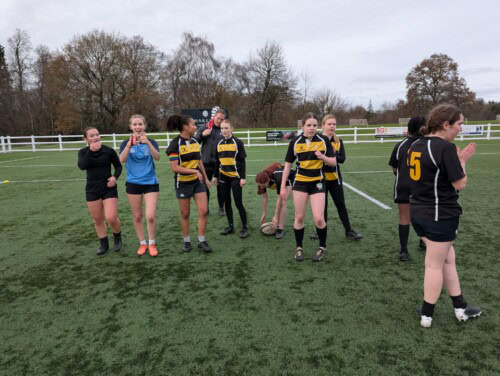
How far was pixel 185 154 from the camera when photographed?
4.26m

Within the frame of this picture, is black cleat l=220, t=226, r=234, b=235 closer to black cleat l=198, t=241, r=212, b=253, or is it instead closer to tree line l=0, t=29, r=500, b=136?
black cleat l=198, t=241, r=212, b=253

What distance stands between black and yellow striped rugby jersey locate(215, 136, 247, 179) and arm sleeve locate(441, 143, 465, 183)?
3.18 meters

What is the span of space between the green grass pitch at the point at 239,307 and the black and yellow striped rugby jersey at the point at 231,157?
102 cm

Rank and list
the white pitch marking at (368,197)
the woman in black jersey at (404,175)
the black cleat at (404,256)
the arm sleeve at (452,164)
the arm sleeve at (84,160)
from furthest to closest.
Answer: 1. the white pitch marking at (368,197)
2. the arm sleeve at (84,160)
3. the black cleat at (404,256)
4. the woman in black jersey at (404,175)
5. the arm sleeve at (452,164)

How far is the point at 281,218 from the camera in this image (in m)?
5.15

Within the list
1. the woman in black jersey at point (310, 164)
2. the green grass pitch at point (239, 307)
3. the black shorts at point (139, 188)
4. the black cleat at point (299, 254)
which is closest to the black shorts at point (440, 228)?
the green grass pitch at point (239, 307)

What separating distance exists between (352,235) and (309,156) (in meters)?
1.66

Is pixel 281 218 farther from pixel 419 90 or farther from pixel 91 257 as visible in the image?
pixel 419 90

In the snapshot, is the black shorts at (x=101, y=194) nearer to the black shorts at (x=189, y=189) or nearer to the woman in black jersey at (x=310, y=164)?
the black shorts at (x=189, y=189)

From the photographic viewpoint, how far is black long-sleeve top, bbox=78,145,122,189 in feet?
14.2

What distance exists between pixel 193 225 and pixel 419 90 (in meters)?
51.2

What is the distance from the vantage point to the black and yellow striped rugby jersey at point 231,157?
5.07 meters

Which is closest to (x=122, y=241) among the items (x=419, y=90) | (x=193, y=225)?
(x=193, y=225)

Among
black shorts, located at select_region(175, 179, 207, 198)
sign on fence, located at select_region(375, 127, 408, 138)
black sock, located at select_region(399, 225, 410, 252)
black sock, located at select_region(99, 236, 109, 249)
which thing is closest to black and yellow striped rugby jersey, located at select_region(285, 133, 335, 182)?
black sock, located at select_region(399, 225, 410, 252)
